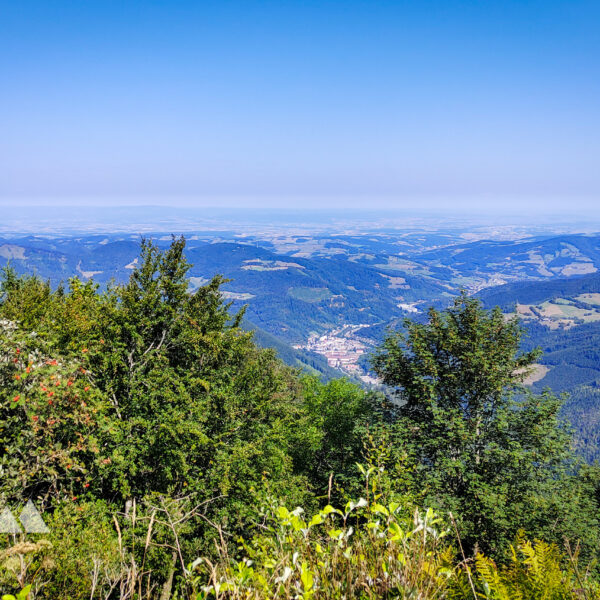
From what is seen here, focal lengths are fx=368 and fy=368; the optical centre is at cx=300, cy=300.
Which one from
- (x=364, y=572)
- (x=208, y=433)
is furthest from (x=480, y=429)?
(x=364, y=572)

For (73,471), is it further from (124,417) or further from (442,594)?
(442,594)

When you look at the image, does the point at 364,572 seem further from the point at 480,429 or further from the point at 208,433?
the point at 480,429

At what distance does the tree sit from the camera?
45.4 ft

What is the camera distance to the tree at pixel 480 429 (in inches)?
545

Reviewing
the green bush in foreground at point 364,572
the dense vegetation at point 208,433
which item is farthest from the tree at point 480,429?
the green bush in foreground at point 364,572

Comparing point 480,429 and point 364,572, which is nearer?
point 364,572

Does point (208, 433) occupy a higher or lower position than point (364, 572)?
lower

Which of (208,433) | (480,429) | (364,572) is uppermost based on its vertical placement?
(364,572)

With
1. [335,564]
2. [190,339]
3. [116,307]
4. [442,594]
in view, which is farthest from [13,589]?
[116,307]

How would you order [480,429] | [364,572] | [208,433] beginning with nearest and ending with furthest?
[364,572] < [208,433] < [480,429]

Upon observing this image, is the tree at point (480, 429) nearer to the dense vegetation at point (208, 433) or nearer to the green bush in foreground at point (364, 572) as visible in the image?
the dense vegetation at point (208, 433)

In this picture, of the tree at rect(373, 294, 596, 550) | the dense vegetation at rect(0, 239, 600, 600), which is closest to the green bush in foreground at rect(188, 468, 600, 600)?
the dense vegetation at rect(0, 239, 600, 600)

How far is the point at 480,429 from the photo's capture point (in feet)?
54.1

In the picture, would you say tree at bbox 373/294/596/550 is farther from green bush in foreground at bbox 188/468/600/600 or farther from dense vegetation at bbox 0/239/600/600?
green bush in foreground at bbox 188/468/600/600
